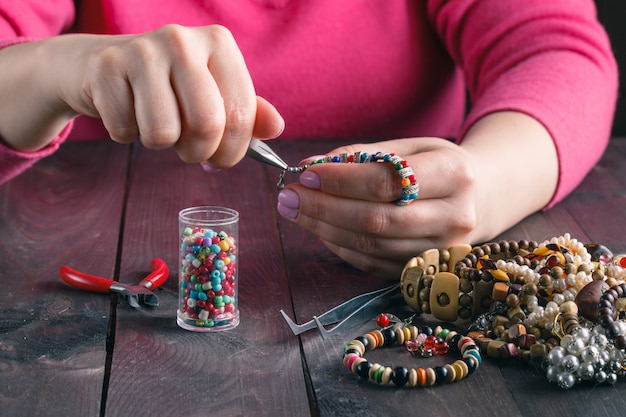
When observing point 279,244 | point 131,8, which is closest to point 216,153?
point 279,244

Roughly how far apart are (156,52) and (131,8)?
63cm

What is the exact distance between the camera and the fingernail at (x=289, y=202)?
0.83m

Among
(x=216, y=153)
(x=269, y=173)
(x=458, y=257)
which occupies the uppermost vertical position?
(x=216, y=153)

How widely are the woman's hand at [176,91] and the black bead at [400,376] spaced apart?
245 mm

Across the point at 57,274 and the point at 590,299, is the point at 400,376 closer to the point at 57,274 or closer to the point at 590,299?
the point at 590,299

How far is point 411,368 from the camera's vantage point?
0.64 m

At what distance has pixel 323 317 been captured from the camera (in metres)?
0.72

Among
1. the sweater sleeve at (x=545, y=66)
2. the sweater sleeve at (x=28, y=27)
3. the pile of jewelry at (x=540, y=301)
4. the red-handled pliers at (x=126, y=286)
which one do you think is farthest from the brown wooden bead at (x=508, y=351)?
the sweater sleeve at (x=28, y=27)

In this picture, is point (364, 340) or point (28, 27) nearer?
point (364, 340)

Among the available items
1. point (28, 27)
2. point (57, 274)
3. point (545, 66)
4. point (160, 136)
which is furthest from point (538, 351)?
point (28, 27)

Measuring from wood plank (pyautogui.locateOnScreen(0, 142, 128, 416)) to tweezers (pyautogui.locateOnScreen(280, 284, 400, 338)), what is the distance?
0.17 meters

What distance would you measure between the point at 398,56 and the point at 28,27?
0.61 m

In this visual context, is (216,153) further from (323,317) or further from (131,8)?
(131,8)

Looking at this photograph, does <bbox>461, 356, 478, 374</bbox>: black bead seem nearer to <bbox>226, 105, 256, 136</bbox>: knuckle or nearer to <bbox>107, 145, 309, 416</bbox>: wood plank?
<bbox>107, 145, 309, 416</bbox>: wood plank
